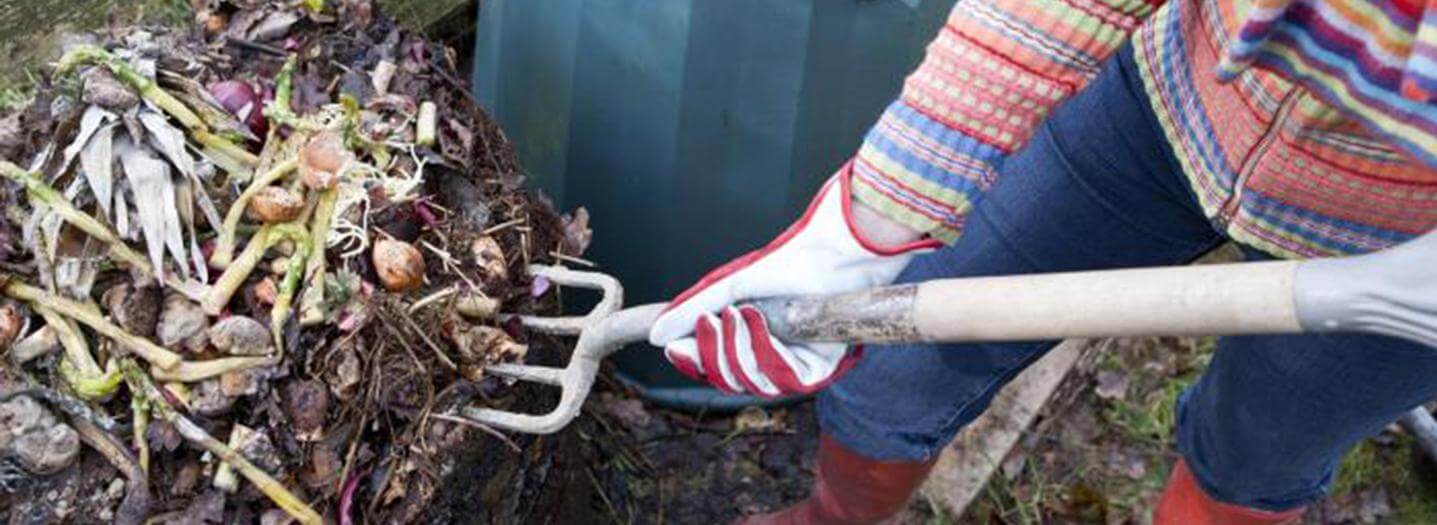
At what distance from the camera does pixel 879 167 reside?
1.11m

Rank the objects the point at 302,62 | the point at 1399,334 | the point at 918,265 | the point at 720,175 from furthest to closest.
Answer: the point at 720,175 < the point at 302,62 < the point at 918,265 < the point at 1399,334

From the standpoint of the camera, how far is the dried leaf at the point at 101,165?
1.36 meters

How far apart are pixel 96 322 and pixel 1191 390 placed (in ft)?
3.63

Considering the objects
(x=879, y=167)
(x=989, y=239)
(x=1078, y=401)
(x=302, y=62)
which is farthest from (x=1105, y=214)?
(x=1078, y=401)

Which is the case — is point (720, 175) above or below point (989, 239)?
below

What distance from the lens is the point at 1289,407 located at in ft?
4.47

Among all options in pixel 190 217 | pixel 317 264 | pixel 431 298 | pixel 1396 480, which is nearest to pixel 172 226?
pixel 190 217

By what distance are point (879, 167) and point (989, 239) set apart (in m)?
0.35

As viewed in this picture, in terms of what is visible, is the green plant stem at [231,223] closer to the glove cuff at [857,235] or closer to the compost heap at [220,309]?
the compost heap at [220,309]

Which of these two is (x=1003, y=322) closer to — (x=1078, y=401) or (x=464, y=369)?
(x=464, y=369)

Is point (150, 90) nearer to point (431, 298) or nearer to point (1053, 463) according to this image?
point (431, 298)

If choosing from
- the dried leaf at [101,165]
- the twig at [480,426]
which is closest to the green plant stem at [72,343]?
the dried leaf at [101,165]

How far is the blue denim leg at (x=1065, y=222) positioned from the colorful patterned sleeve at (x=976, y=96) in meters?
0.24

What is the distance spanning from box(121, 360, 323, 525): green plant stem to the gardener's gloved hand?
44cm
